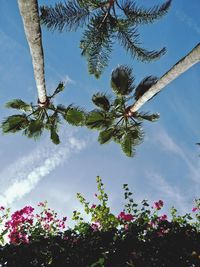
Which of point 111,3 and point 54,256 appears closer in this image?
point 54,256

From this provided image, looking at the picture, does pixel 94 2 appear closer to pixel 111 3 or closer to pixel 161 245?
pixel 111 3

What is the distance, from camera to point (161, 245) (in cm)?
663

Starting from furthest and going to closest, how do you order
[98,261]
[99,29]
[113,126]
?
[113,126] → [99,29] → [98,261]

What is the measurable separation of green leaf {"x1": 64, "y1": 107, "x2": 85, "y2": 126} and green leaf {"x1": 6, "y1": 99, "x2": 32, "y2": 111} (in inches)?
67.6

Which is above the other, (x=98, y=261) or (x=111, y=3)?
(x=111, y=3)

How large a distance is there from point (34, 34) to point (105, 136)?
30.4 feet

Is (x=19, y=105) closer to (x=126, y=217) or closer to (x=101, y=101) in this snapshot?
(x=101, y=101)

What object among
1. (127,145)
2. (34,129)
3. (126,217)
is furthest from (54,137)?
(126,217)

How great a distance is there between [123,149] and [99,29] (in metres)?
6.79

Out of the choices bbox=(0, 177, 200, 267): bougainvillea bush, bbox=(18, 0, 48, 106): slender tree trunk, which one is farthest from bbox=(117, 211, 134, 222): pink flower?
bbox=(18, 0, 48, 106): slender tree trunk

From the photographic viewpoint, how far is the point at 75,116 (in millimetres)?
14453

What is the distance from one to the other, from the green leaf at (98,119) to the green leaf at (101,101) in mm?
323

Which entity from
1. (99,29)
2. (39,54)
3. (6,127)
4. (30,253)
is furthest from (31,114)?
(30,253)

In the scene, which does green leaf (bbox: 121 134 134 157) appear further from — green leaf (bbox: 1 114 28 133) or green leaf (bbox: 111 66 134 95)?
green leaf (bbox: 1 114 28 133)
